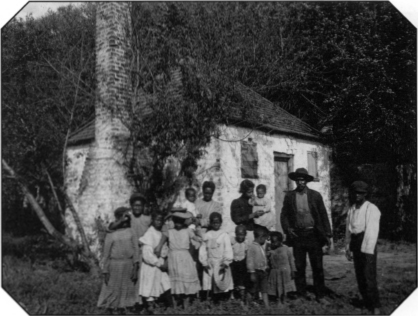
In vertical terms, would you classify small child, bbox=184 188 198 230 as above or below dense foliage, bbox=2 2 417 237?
below

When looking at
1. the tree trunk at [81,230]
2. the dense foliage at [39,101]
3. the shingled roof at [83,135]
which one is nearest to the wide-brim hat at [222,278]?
the tree trunk at [81,230]

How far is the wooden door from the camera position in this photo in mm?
7559

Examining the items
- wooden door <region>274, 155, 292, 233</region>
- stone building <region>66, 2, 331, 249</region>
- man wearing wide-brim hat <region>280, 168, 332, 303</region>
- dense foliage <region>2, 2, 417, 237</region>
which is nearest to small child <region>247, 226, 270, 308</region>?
man wearing wide-brim hat <region>280, 168, 332, 303</region>

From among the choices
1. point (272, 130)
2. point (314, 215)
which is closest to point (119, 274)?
point (314, 215)

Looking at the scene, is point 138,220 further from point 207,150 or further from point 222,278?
point 207,150

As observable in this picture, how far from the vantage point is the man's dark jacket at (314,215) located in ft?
20.9

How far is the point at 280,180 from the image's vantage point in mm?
7781

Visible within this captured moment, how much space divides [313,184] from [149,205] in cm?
296

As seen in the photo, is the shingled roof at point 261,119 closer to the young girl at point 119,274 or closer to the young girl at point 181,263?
the young girl at point 119,274

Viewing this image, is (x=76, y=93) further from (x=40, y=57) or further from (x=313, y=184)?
(x=313, y=184)

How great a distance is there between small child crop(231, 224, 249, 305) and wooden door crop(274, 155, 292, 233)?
1285 millimetres

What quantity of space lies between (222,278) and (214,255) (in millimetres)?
358

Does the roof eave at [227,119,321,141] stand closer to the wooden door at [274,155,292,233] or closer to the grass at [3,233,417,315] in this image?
the wooden door at [274,155,292,233]

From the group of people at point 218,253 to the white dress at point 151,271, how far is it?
0.01 meters
